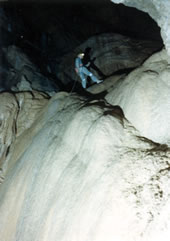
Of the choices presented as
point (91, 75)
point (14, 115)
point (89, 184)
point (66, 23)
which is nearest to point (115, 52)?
point (91, 75)

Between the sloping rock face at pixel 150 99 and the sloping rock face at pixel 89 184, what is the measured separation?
0.42 feet

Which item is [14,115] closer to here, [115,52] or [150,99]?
[150,99]

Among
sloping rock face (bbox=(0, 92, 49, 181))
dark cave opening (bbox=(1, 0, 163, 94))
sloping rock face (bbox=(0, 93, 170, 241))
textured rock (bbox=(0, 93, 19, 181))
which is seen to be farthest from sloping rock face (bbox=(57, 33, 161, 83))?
sloping rock face (bbox=(0, 93, 170, 241))

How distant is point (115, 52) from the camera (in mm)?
7648

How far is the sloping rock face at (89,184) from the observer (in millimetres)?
1819

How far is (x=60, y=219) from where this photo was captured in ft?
8.27

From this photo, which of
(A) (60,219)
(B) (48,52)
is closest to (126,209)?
(A) (60,219)

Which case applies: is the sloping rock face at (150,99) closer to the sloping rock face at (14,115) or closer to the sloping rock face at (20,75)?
the sloping rock face at (14,115)

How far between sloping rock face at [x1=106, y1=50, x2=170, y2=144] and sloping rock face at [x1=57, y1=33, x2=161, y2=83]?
4.27 m

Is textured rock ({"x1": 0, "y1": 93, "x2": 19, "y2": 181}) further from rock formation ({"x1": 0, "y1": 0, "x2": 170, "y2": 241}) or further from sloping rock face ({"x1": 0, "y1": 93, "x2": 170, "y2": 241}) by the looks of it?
sloping rock face ({"x1": 0, "y1": 93, "x2": 170, "y2": 241})

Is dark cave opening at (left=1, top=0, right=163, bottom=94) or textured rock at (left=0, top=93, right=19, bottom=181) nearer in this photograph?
textured rock at (left=0, top=93, right=19, bottom=181)

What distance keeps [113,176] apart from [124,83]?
1.56 meters

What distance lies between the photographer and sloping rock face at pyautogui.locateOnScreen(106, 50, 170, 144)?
2.44 metres

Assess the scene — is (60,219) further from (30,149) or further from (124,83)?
(124,83)
